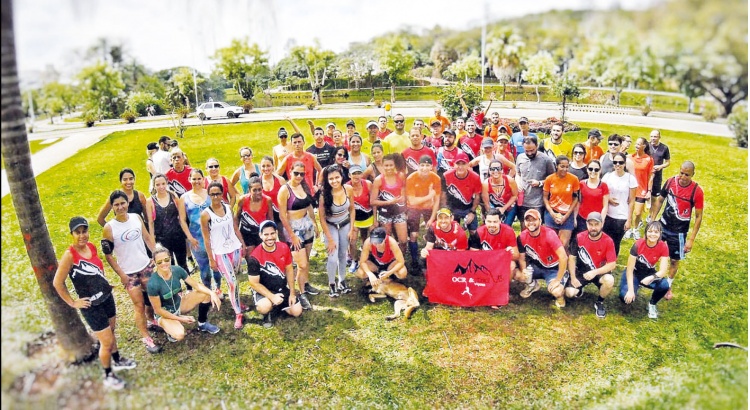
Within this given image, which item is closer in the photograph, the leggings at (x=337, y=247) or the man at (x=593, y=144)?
the leggings at (x=337, y=247)

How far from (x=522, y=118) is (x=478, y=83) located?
1235 millimetres

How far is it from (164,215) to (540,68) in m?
4.34

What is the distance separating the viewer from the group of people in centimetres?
490

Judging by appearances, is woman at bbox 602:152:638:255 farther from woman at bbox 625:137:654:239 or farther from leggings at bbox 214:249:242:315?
leggings at bbox 214:249:242:315

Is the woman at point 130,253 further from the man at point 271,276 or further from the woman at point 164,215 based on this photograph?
the man at point 271,276

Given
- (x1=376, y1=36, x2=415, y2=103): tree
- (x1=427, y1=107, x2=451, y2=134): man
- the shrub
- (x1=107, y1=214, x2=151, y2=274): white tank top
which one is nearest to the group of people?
(x1=107, y1=214, x2=151, y2=274): white tank top

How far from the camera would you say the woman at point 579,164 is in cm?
588

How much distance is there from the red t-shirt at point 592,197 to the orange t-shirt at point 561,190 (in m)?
0.11

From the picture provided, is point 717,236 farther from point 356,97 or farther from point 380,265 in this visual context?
point 356,97

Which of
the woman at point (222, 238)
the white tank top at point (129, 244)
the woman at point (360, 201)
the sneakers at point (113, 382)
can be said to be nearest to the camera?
the sneakers at point (113, 382)

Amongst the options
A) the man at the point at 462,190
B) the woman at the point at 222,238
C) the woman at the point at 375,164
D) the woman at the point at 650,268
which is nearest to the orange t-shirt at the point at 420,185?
the man at the point at 462,190

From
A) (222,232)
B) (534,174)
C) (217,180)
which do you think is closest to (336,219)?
(222,232)

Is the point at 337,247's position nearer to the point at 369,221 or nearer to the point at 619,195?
the point at 369,221

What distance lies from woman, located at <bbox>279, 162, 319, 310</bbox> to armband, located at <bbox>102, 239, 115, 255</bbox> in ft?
5.68
